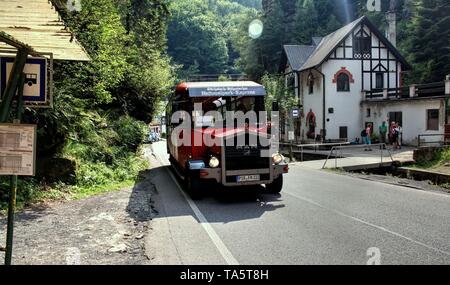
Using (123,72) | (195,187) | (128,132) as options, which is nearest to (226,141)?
(195,187)

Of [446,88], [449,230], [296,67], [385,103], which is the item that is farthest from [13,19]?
[296,67]

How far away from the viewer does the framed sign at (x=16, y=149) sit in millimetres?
5020

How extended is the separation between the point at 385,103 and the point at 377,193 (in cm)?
2612

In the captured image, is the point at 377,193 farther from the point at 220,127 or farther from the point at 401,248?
the point at 401,248

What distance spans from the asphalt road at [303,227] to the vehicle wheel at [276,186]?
0.71 feet

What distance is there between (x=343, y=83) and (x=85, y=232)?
36.4m

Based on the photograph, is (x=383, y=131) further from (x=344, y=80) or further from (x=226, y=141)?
(x=226, y=141)

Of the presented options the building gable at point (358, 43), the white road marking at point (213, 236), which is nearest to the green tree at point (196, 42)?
the building gable at point (358, 43)

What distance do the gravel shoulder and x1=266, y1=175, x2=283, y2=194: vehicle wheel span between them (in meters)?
3.44

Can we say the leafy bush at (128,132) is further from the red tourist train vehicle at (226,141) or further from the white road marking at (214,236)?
the white road marking at (214,236)

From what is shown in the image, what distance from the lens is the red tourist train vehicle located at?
11391 mm

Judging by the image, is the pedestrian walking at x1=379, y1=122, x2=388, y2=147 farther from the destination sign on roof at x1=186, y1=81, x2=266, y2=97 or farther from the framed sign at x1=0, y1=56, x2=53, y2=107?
the framed sign at x1=0, y1=56, x2=53, y2=107

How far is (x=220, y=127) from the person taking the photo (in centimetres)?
1274

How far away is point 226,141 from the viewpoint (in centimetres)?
1138
